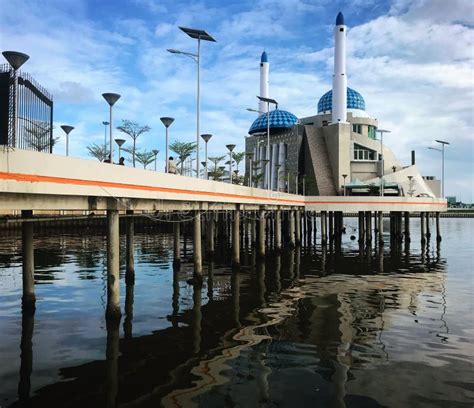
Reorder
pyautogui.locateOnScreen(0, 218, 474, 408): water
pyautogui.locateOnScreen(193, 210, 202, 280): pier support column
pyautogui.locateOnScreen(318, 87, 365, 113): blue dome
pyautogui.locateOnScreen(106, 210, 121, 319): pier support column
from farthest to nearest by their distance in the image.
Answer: pyautogui.locateOnScreen(318, 87, 365, 113): blue dome, pyautogui.locateOnScreen(193, 210, 202, 280): pier support column, pyautogui.locateOnScreen(106, 210, 121, 319): pier support column, pyautogui.locateOnScreen(0, 218, 474, 408): water

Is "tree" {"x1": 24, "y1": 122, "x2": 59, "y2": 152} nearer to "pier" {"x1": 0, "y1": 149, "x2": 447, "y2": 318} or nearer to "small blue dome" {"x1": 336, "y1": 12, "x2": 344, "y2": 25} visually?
"pier" {"x1": 0, "y1": 149, "x2": 447, "y2": 318}

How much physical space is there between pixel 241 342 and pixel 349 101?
97114 millimetres

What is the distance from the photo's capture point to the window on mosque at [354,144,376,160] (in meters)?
93.9

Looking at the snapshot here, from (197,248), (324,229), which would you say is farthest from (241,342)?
(324,229)

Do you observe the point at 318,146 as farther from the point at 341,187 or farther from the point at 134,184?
the point at 134,184

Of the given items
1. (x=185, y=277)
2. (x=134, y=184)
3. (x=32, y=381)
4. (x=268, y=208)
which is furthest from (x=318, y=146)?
(x=32, y=381)

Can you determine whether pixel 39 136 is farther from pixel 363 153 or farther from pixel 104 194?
pixel 363 153

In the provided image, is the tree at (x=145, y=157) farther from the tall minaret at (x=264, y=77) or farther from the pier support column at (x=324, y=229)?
the tall minaret at (x=264, y=77)

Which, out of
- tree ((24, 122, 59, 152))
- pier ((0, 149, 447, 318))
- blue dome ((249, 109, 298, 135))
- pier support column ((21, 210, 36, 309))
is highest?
blue dome ((249, 109, 298, 135))

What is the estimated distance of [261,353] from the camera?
12.3 meters

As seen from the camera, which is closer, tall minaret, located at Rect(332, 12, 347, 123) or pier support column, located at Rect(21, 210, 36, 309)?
pier support column, located at Rect(21, 210, 36, 309)

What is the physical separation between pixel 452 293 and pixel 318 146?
7277 centimetres

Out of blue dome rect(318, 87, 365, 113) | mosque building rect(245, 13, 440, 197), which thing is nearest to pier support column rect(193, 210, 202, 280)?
mosque building rect(245, 13, 440, 197)

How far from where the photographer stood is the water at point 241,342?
31.6 ft
